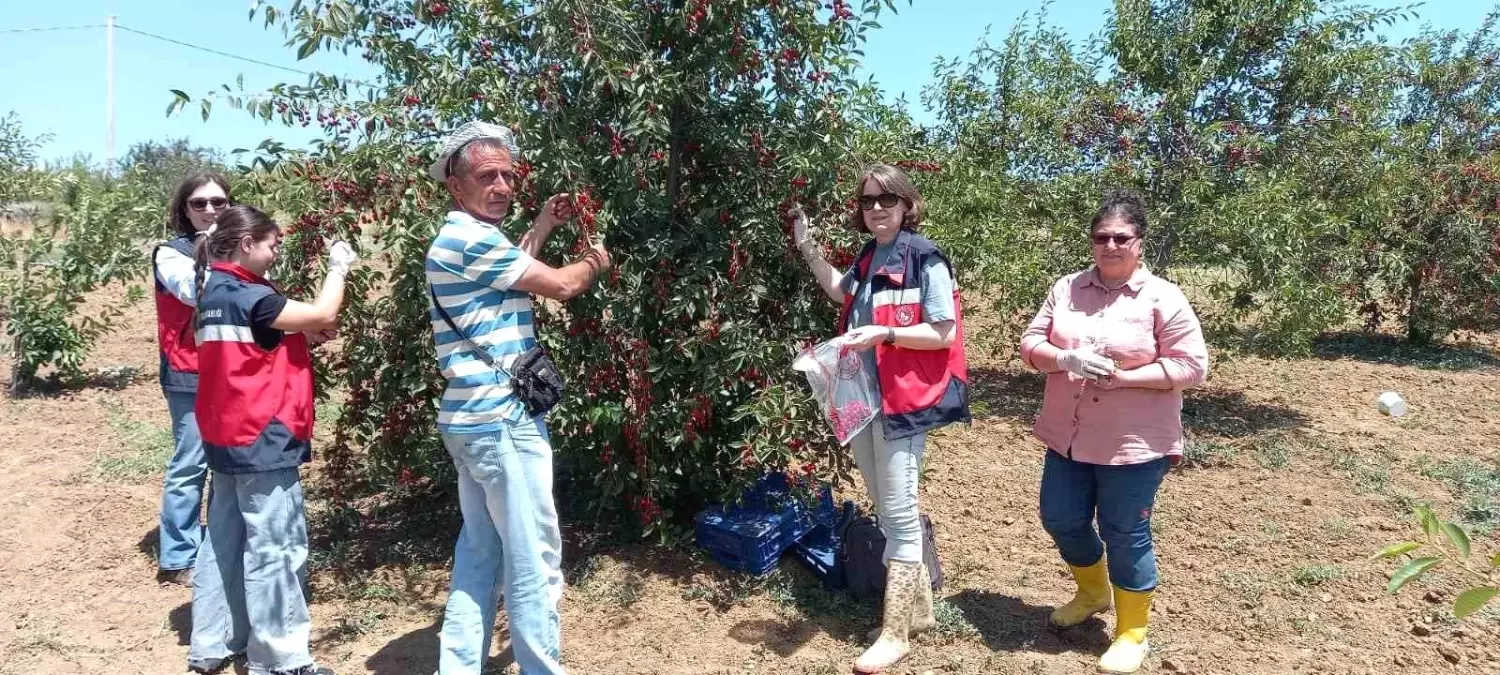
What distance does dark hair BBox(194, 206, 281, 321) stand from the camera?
2729 mm

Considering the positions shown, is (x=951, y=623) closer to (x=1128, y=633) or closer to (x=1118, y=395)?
(x=1128, y=633)

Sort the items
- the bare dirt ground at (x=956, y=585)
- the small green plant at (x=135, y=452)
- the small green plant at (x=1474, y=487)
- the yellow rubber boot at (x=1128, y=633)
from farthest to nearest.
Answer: the small green plant at (x=135, y=452) → the small green plant at (x=1474, y=487) → the bare dirt ground at (x=956, y=585) → the yellow rubber boot at (x=1128, y=633)

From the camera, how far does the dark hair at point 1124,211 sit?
9.66ft

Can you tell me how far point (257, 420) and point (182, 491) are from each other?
1.43 metres

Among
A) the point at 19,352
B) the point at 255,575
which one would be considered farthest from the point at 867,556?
the point at 19,352

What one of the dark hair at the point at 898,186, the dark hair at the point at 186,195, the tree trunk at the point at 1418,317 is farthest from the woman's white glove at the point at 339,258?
the tree trunk at the point at 1418,317

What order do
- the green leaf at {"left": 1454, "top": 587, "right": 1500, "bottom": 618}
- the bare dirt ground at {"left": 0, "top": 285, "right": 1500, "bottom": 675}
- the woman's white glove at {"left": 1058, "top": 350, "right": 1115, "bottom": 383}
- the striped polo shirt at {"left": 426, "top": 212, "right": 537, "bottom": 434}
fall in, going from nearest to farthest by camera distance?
the green leaf at {"left": 1454, "top": 587, "right": 1500, "bottom": 618} < the striped polo shirt at {"left": 426, "top": 212, "right": 537, "bottom": 434} < the woman's white glove at {"left": 1058, "top": 350, "right": 1115, "bottom": 383} < the bare dirt ground at {"left": 0, "top": 285, "right": 1500, "bottom": 675}

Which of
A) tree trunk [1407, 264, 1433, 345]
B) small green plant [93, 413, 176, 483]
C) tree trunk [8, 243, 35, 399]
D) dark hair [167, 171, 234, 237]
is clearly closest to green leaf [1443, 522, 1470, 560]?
dark hair [167, 171, 234, 237]

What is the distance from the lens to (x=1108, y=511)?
3.04 metres

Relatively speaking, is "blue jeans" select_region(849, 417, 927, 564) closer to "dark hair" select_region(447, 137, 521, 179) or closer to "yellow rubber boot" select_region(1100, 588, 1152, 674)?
"yellow rubber boot" select_region(1100, 588, 1152, 674)

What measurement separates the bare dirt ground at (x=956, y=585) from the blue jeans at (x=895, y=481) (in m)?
0.45

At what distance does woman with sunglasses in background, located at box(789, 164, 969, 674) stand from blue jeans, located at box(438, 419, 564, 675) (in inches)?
40.2

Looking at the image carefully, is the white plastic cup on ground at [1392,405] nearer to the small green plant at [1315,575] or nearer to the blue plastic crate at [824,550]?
the small green plant at [1315,575]

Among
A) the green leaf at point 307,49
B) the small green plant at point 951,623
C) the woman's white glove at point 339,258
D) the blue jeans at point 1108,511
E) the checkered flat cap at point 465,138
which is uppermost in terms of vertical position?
the green leaf at point 307,49
